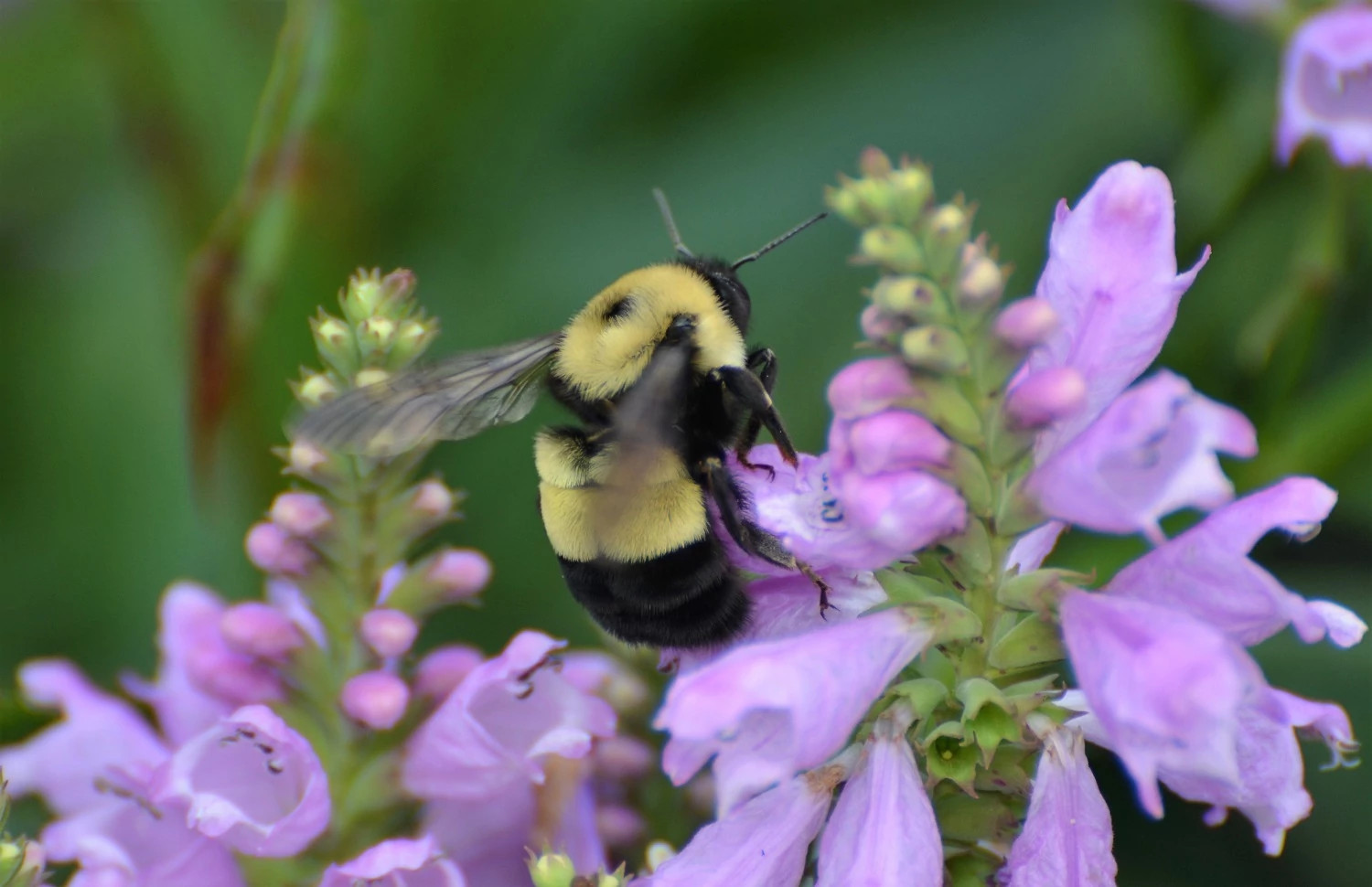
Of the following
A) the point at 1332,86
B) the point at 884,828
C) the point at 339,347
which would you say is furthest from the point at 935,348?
the point at 1332,86

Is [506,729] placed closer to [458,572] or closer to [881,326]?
[458,572]

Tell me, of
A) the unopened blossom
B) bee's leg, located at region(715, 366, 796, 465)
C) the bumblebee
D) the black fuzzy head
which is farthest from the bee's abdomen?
the unopened blossom

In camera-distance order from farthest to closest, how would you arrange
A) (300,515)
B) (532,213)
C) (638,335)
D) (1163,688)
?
(532,213), (638,335), (300,515), (1163,688)

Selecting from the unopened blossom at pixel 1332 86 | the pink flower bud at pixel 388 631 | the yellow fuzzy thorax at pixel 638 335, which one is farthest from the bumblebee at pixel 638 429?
the unopened blossom at pixel 1332 86

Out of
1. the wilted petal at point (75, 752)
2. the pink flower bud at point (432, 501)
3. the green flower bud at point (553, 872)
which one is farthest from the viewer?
the wilted petal at point (75, 752)

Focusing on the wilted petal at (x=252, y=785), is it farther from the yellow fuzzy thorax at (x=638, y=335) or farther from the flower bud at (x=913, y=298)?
the flower bud at (x=913, y=298)

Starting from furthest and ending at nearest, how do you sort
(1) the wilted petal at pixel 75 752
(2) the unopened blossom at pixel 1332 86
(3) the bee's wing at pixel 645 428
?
(2) the unopened blossom at pixel 1332 86 → (1) the wilted petal at pixel 75 752 → (3) the bee's wing at pixel 645 428

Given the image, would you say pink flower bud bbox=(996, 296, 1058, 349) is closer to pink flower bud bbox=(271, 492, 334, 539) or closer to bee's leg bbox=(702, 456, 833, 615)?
bee's leg bbox=(702, 456, 833, 615)

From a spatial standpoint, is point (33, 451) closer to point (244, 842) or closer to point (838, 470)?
point (244, 842)
